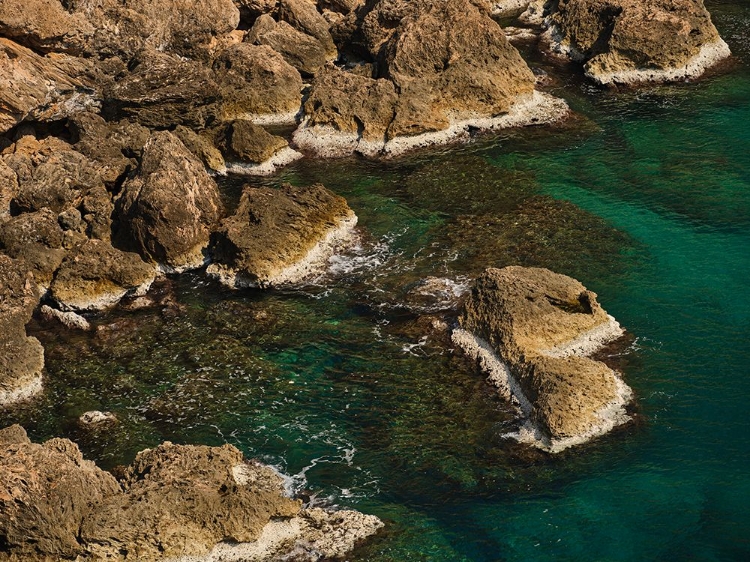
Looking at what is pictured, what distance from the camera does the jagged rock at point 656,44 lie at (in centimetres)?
4450

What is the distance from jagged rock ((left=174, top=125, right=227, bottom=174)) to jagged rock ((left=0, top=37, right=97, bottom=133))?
4.42 meters

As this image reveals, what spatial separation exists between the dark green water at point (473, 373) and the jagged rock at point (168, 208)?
135 centimetres

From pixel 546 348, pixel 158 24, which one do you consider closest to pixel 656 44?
pixel 546 348

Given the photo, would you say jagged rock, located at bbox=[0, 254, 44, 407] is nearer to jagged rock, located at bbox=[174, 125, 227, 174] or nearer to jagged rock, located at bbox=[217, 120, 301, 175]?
jagged rock, located at bbox=[174, 125, 227, 174]

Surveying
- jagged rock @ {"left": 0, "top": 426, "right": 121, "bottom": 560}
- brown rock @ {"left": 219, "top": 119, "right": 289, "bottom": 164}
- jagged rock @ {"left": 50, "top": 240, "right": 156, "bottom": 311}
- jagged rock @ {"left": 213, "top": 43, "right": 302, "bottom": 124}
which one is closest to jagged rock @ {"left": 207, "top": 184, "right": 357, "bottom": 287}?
jagged rock @ {"left": 50, "top": 240, "right": 156, "bottom": 311}

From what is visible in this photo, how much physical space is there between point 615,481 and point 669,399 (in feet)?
11.8

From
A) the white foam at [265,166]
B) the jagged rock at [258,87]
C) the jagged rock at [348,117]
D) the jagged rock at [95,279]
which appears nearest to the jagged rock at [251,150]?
the white foam at [265,166]

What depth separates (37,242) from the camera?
34781mm

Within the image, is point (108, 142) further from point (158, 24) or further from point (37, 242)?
point (158, 24)

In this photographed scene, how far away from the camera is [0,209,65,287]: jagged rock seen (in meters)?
34.1

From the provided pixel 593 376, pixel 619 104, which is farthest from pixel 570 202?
pixel 593 376

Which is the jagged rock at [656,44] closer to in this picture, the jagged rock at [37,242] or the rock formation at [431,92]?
the rock formation at [431,92]

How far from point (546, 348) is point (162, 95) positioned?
19.8 meters

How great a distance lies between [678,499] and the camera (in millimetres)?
24109
